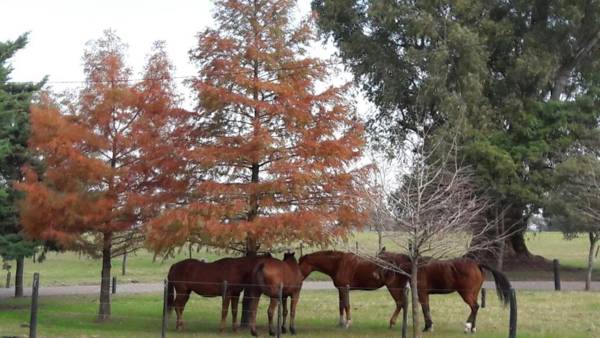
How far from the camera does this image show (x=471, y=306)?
1870 centimetres

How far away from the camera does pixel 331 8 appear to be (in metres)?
38.7

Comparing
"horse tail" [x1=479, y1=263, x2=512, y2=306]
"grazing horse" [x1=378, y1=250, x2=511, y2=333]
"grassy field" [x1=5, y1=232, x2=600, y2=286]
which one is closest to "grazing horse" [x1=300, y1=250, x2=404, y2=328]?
"grazing horse" [x1=378, y1=250, x2=511, y2=333]

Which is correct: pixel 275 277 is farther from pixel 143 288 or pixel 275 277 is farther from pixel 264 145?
pixel 143 288

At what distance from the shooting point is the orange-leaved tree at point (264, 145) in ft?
59.2

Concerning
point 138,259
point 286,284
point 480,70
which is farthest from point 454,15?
point 138,259

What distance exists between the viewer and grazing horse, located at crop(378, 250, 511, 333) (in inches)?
744

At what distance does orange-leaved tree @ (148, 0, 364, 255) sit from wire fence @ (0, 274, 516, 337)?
1.42m

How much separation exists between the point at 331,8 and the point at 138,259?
25423 mm

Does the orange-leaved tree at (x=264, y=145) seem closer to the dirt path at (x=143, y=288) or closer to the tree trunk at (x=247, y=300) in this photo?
the tree trunk at (x=247, y=300)

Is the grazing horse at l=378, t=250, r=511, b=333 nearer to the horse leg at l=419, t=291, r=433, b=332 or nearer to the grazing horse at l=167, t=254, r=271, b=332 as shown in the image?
the horse leg at l=419, t=291, r=433, b=332

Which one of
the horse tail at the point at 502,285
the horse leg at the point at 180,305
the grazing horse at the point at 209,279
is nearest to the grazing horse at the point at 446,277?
the horse tail at the point at 502,285

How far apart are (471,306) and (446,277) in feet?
3.20

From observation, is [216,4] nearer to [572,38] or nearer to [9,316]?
[9,316]

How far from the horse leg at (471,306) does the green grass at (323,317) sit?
22cm
